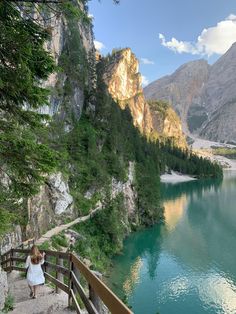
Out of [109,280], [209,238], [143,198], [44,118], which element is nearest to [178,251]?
[209,238]

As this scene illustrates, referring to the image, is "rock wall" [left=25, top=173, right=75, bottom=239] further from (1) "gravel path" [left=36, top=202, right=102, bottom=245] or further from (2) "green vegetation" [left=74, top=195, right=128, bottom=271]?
(2) "green vegetation" [left=74, top=195, right=128, bottom=271]

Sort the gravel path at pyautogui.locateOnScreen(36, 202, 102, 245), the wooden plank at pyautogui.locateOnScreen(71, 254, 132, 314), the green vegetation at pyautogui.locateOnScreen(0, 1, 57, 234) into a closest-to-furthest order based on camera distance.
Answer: the wooden plank at pyautogui.locateOnScreen(71, 254, 132, 314) < the green vegetation at pyautogui.locateOnScreen(0, 1, 57, 234) < the gravel path at pyautogui.locateOnScreen(36, 202, 102, 245)

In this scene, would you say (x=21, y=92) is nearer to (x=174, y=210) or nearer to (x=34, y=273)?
(x=34, y=273)

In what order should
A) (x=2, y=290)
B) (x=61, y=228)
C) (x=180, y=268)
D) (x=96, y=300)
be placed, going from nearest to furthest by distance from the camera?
(x=96, y=300)
(x=2, y=290)
(x=61, y=228)
(x=180, y=268)

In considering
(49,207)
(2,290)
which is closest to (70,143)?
(49,207)

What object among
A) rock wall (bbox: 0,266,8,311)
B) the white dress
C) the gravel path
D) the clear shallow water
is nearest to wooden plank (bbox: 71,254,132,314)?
rock wall (bbox: 0,266,8,311)

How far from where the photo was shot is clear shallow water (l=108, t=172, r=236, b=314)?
3284cm

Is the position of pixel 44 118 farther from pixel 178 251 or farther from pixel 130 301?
pixel 178 251

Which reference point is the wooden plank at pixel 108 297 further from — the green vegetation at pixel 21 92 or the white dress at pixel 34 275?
the white dress at pixel 34 275

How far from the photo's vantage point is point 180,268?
42.2m

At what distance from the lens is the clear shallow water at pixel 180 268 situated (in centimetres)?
3284

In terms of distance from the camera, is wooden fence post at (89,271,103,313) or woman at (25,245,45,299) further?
woman at (25,245,45,299)

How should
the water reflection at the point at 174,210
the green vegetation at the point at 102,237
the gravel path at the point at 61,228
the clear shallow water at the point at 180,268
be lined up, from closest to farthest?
the gravel path at the point at 61,228 → the clear shallow water at the point at 180,268 → the green vegetation at the point at 102,237 → the water reflection at the point at 174,210

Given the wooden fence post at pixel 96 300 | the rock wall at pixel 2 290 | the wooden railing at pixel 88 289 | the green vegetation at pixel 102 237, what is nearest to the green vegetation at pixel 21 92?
the wooden railing at pixel 88 289
